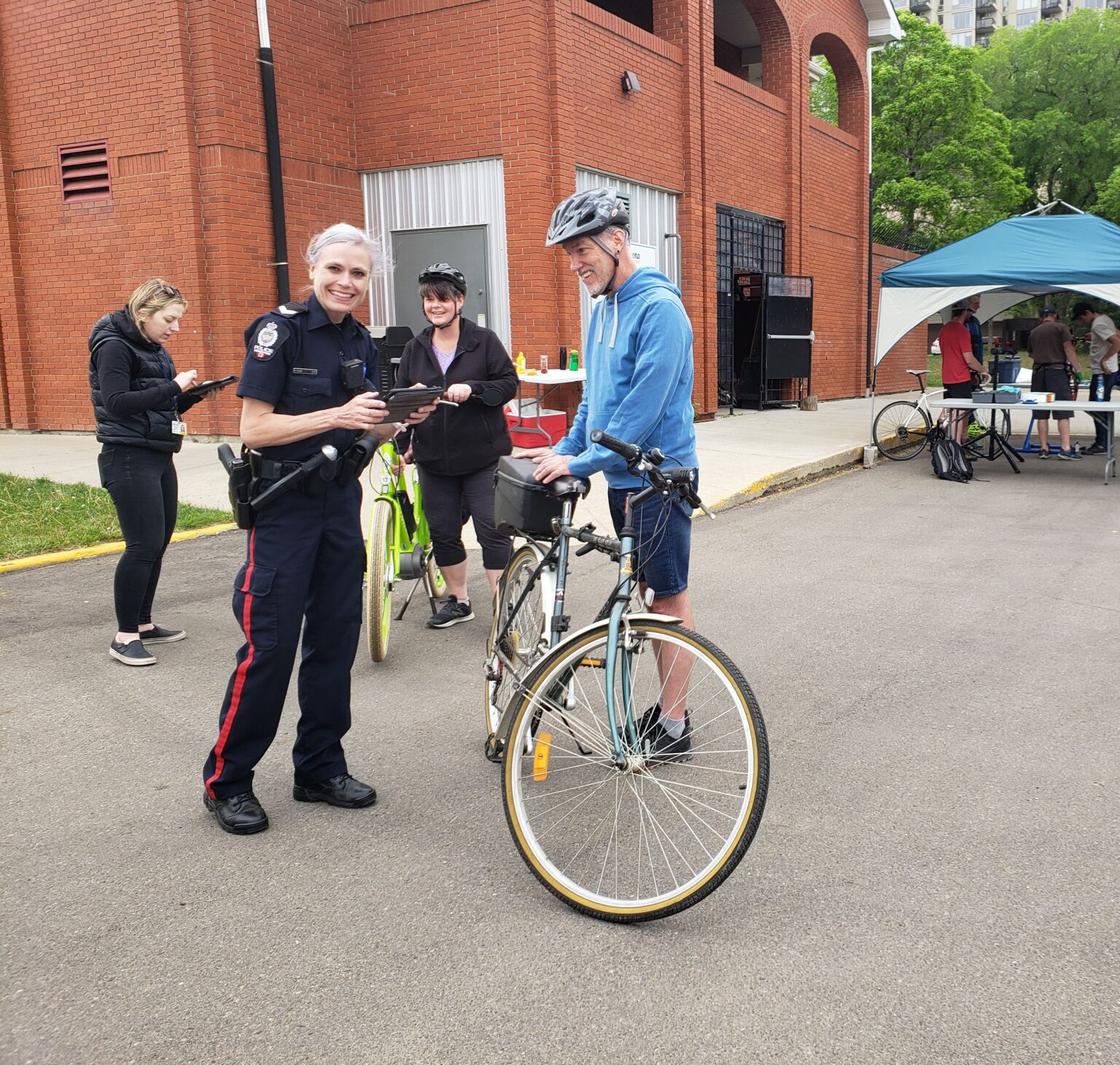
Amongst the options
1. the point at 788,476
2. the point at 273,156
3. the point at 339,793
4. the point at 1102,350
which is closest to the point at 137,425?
the point at 339,793

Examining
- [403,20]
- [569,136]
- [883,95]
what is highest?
[883,95]

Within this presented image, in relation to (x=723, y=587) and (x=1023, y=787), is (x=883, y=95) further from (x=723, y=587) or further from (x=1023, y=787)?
(x=1023, y=787)

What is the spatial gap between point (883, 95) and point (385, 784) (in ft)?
151

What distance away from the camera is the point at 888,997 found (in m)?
2.69

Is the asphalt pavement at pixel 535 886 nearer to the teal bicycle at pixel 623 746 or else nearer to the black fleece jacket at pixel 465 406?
the teal bicycle at pixel 623 746

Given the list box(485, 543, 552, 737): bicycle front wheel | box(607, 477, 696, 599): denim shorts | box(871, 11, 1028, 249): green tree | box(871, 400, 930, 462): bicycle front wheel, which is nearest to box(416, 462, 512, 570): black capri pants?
box(485, 543, 552, 737): bicycle front wheel

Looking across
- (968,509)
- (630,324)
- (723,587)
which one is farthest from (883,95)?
(630,324)

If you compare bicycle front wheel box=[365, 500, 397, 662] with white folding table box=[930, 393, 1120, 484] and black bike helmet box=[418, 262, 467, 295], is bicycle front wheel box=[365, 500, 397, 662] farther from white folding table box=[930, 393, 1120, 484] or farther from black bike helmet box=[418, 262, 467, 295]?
white folding table box=[930, 393, 1120, 484]

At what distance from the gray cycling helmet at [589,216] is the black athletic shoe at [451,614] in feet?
10.0

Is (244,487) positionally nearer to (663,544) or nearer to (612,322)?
(612,322)

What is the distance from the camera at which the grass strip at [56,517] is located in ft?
26.3

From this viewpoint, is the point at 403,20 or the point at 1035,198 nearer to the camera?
the point at 403,20

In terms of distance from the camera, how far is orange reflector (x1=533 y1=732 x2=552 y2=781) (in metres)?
3.30

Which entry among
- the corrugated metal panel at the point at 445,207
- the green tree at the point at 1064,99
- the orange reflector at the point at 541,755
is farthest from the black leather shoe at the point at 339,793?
the green tree at the point at 1064,99
